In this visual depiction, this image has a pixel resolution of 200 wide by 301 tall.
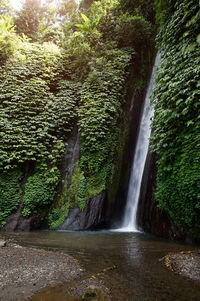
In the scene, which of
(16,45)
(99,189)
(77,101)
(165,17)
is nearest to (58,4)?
(16,45)

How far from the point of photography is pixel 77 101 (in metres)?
9.84

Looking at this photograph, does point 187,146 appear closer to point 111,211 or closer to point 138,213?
point 138,213

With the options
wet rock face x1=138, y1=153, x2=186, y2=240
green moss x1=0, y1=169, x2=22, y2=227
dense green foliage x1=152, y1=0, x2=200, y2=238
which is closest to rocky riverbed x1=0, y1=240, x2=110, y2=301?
dense green foliage x1=152, y1=0, x2=200, y2=238

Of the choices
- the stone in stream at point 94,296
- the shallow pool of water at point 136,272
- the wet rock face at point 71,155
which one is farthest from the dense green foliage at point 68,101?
the stone in stream at point 94,296

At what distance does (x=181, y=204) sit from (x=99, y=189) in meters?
3.74

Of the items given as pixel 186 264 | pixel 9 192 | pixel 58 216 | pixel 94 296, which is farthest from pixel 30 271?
pixel 9 192

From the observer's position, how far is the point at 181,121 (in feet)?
17.5

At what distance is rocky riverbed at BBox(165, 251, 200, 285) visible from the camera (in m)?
2.90

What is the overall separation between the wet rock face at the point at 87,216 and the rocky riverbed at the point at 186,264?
14.1 feet

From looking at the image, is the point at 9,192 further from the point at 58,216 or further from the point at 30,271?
the point at 30,271

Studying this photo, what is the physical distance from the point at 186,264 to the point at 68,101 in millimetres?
8397

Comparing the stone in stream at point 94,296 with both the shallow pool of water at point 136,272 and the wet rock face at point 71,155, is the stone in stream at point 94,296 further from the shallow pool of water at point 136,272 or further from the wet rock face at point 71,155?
the wet rock face at point 71,155

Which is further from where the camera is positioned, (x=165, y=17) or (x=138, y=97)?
(x=138, y=97)

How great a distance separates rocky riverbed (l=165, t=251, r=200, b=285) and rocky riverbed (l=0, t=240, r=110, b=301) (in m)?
1.46
